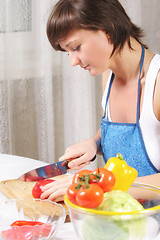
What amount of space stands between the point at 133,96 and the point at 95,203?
0.81 m

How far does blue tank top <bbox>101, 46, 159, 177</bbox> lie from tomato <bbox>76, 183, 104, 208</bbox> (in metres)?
0.71

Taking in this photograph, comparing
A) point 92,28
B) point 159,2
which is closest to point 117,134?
point 92,28

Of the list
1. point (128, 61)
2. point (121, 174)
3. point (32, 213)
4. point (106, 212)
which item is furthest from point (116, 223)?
point (128, 61)

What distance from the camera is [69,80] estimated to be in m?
2.19

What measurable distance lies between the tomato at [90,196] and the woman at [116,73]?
0.38 m

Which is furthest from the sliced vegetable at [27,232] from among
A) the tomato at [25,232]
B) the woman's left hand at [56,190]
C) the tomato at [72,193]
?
the woman's left hand at [56,190]

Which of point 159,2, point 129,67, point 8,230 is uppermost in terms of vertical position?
point 159,2

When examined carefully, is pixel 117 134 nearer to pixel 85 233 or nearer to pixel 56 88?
pixel 85 233

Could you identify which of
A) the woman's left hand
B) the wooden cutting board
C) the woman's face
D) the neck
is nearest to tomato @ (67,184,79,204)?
the woman's left hand

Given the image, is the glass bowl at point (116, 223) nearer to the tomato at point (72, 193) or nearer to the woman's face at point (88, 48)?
the tomato at point (72, 193)

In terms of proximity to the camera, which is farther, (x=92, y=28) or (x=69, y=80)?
(x=69, y=80)

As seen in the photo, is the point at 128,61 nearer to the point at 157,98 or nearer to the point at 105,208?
the point at 157,98

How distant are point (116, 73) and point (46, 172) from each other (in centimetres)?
49

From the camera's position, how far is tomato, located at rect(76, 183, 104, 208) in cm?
61
